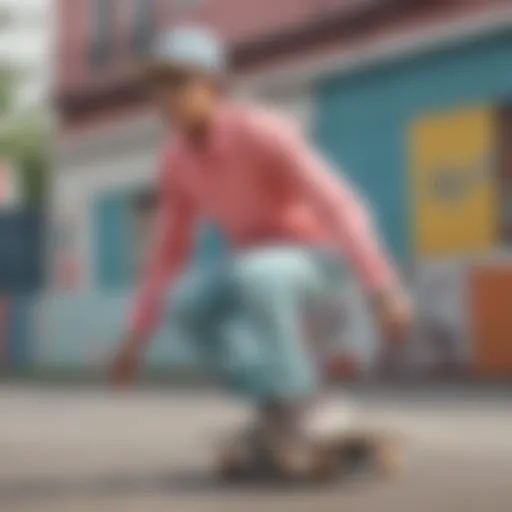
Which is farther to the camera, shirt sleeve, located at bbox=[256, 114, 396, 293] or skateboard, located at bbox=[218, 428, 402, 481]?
skateboard, located at bbox=[218, 428, 402, 481]

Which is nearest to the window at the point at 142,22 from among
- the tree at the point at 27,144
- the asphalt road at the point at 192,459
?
the tree at the point at 27,144

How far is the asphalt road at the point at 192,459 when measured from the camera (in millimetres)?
3826

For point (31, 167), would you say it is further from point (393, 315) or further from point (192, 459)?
point (393, 315)

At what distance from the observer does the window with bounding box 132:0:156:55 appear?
15812mm

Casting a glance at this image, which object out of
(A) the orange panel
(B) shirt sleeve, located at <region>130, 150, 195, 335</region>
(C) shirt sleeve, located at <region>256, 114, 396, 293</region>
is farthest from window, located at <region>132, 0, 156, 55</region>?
(C) shirt sleeve, located at <region>256, 114, 396, 293</region>

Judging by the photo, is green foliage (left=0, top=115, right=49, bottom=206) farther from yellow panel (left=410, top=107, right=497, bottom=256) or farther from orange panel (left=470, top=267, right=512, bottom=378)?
orange panel (left=470, top=267, right=512, bottom=378)

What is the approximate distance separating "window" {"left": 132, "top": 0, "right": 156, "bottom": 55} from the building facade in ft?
0.06

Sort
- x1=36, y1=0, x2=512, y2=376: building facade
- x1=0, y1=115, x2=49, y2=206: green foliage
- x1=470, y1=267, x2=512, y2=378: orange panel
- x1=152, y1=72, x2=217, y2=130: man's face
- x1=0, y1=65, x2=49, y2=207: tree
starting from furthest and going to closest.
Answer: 1. x1=0, y1=115, x2=49, y2=206: green foliage
2. x1=36, y1=0, x2=512, y2=376: building facade
3. x1=470, y1=267, x2=512, y2=378: orange panel
4. x1=0, y1=65, x2=49, y2=207: tree
5. x1=152, y1=72, x2=217, y2=130: man's face

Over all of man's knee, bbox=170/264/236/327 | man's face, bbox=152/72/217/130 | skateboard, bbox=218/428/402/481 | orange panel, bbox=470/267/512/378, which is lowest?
skateboard, bbox=218/428/402/481

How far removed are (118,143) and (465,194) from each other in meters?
5.40

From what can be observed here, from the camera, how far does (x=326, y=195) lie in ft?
13.5

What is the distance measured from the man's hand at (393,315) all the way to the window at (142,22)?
1203cm

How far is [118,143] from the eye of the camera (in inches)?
645

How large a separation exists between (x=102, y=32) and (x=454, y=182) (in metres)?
5.82
